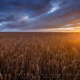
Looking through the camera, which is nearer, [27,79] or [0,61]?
[27,79]

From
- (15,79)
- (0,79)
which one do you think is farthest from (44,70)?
(0,79)

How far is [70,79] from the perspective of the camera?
1774mm

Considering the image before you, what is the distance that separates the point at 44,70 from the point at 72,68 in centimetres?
93

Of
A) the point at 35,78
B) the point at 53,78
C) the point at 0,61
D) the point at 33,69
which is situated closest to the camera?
the point at 35,78

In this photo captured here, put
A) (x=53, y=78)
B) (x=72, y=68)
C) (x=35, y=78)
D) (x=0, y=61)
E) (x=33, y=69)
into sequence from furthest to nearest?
(x=0, y=61), (x=72, y=68), (x=33, y=69), (x=53, y=78), (x=35, y=78)

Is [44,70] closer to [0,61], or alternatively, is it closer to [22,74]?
[22,74]

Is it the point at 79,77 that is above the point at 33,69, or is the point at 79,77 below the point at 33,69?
below

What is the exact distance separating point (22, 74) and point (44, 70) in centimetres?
66

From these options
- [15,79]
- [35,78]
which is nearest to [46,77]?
[35,78]

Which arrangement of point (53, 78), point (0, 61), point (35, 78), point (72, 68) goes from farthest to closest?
point (0, 61) < point (72, 68) < point (53, 78) < point (35, 78)

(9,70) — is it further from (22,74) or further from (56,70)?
(56,70)

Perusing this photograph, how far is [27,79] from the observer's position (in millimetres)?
1770

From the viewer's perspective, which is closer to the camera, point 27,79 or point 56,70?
point 27,79

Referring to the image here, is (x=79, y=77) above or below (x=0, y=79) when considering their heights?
below
